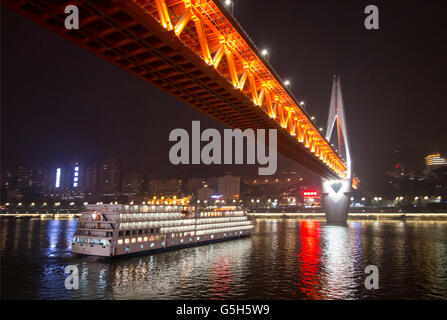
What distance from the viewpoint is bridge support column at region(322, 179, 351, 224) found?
78.9m

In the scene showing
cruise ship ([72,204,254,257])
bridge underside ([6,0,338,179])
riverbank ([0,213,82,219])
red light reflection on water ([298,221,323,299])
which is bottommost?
riverbank ([0,213,82,219])

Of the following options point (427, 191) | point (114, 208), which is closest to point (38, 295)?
point (114, 208)

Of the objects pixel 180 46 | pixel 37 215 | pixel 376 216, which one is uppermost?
pixel 180 46

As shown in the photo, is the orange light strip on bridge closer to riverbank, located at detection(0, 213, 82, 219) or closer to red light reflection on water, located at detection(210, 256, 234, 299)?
red light reflection on water, located at detection(210, 256, 234, 299)

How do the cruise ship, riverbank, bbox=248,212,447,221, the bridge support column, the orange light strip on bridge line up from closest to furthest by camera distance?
the orange light strip on bridge < the cruise ship < the bridge support column < riverbank, bbox=248,212,447,221

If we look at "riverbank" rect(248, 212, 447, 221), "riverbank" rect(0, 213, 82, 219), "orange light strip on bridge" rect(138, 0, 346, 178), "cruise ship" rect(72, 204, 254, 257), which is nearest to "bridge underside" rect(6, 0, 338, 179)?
"orange light strip on bridge" rect(138, 0, 346, 178)

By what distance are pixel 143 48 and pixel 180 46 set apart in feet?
6.86

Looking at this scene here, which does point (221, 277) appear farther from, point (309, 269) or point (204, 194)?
point (204, 194)

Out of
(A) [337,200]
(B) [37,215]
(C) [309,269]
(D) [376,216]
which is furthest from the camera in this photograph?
(B) [37,215]

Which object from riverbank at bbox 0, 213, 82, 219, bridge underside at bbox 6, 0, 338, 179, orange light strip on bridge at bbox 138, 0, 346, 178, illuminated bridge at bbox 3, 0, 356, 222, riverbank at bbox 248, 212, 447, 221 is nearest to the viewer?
bridge underside at bbox 6, 0, 338, 179

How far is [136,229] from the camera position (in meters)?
33.0

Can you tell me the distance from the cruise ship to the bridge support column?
45.3m

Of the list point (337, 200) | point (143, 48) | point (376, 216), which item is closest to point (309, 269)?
point (143, 48)
